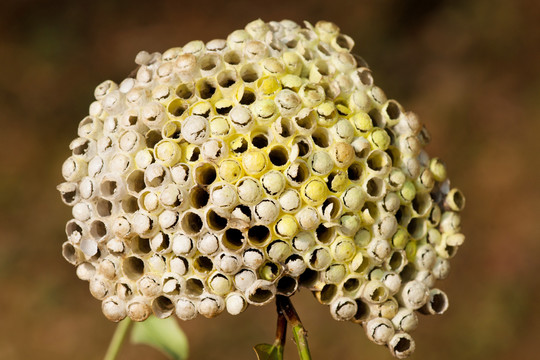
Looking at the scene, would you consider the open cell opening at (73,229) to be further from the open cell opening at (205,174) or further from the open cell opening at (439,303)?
the open cell opening at (439,303)

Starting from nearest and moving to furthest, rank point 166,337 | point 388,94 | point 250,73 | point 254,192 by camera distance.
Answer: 1. point 254,192
2. point 250,73
3. point 166,337
4. point 388,94

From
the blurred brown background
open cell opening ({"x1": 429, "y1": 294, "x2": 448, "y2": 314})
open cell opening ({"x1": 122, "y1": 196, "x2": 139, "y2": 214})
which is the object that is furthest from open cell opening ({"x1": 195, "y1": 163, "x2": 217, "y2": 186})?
the blurred brown background

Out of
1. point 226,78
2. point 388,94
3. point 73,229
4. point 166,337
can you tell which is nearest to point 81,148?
point 73,229

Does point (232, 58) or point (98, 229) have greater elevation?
point (232, 58)

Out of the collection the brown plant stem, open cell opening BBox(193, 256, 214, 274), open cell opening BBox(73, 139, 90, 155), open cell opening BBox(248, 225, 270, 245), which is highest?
open cell opening BBox(73, 139, 90, 155)

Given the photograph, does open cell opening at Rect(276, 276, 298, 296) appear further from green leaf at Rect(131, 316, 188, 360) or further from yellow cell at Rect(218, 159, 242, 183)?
green leaf at Rect(131, 316, 188, 360)

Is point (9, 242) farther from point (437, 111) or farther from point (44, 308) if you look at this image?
point (437, 111)

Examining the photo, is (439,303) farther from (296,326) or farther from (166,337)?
(166,337)
